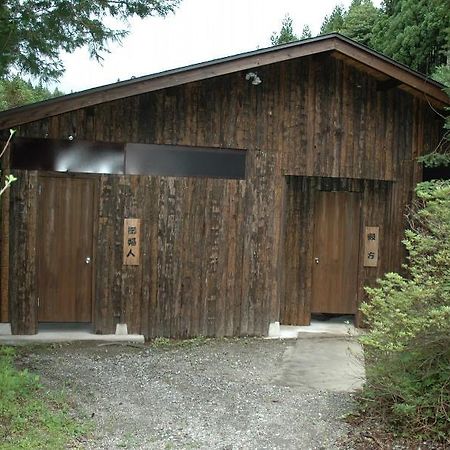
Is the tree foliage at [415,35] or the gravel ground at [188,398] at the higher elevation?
the tree foliage at [415,35]

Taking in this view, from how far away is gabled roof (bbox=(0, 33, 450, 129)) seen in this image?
Result: 23.7 ft

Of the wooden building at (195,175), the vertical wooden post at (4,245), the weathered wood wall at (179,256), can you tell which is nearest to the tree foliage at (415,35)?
the wooden building at (195,175)

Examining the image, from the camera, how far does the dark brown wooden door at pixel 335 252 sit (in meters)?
9.02

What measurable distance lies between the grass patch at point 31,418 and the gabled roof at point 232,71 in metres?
3.24

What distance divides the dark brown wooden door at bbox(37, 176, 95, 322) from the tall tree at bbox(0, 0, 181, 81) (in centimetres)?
149

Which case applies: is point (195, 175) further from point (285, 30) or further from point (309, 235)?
point (285, 30)

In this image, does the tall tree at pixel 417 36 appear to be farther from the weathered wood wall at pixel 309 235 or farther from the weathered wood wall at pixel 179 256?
the weathered wood wall at pixel 179 256

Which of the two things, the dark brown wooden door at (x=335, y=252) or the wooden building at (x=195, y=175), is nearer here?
the wooden building at (x=195, y=175)

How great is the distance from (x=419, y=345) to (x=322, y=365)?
2.32 m

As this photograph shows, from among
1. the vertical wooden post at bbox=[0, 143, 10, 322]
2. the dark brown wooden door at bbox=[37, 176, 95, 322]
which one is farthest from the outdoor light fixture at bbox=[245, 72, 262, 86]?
the vertical wooden post at bbox=[0, 143, 10, 322]

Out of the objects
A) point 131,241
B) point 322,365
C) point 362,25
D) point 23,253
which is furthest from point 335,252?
point 362,25

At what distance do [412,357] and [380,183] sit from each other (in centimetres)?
445

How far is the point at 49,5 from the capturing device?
22.3 ft

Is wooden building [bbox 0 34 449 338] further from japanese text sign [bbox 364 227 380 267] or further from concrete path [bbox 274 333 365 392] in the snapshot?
concrete path [bbox 274 333 365 392]
